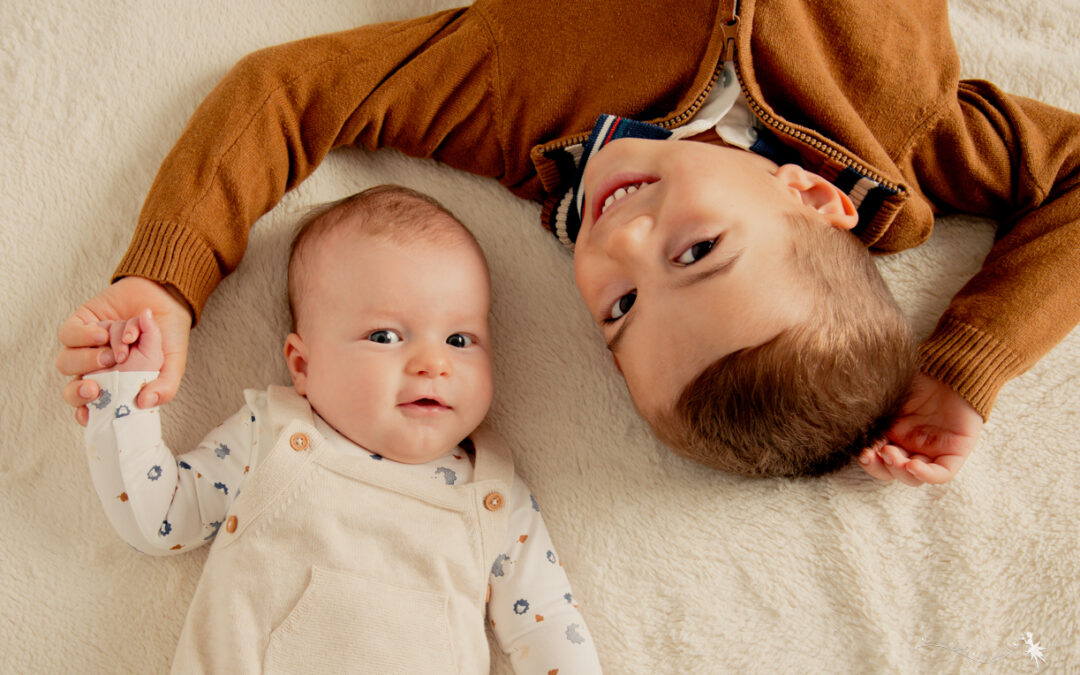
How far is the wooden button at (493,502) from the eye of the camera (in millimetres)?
1047

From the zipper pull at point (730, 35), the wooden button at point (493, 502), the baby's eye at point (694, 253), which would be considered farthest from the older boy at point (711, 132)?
the wooden button at point (493, 502)

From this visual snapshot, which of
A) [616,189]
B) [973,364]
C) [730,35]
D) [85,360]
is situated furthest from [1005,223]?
[85,360]

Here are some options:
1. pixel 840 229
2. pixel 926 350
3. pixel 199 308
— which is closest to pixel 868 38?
pixel 840 229

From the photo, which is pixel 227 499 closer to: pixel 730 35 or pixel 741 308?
pixel 741 308

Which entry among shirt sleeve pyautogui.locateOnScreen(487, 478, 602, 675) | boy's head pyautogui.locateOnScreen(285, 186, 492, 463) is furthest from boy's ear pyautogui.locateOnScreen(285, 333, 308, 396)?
shirt sleeve pyautogui.locateOnScreen(487, 478, 602, 675)

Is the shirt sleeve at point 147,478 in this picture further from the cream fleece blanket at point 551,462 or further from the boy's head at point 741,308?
the boy's head at point 741,308

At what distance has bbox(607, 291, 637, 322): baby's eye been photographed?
99 cm

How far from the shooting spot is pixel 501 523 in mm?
1053

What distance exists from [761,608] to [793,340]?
428 millimetres

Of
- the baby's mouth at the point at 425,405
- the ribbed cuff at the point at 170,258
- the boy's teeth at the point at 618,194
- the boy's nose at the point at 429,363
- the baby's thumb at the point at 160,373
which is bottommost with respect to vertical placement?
the baby's mouth at the point at 425,405

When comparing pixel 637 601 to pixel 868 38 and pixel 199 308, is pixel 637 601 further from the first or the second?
pixel 868 38

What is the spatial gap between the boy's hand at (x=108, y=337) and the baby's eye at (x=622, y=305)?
597mm

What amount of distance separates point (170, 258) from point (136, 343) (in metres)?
0.13

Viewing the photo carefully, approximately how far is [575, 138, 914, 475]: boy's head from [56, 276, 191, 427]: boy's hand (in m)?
0.57
